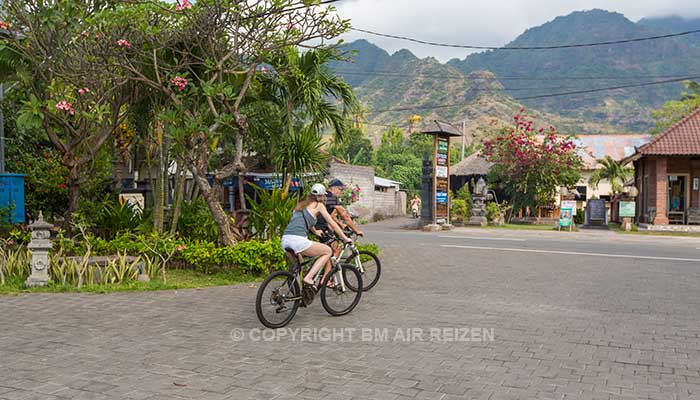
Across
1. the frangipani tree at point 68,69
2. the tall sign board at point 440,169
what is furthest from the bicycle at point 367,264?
the tall sign board at point 440,169

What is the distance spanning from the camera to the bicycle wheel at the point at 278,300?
22.0 ft

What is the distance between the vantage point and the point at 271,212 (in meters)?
11.3

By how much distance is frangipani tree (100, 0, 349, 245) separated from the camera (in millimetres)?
9750

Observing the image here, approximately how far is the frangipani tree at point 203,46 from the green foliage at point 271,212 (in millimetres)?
543

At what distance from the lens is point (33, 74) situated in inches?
448

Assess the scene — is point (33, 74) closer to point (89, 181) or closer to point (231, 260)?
point (89, 181)

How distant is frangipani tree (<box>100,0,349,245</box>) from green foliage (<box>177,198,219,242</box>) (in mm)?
669

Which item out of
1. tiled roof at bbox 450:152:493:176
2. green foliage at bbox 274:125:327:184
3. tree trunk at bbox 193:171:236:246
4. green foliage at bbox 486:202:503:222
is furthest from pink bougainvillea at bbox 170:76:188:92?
tiled roof at bbox 450:152:493:176

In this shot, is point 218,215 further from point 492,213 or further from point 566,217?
point 492,213

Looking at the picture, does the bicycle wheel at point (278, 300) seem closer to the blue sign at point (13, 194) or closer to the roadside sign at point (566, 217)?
the blue sign at point (13, 194)

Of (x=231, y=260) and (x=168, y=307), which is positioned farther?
(x=231, y=260)

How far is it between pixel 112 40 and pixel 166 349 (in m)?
6.14

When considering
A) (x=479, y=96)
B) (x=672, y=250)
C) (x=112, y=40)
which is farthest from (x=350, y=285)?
(x=479, y=96)

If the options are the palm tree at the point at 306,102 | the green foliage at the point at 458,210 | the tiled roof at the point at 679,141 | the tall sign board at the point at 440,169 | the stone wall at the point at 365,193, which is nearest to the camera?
the palm tree at the point at 306,102
